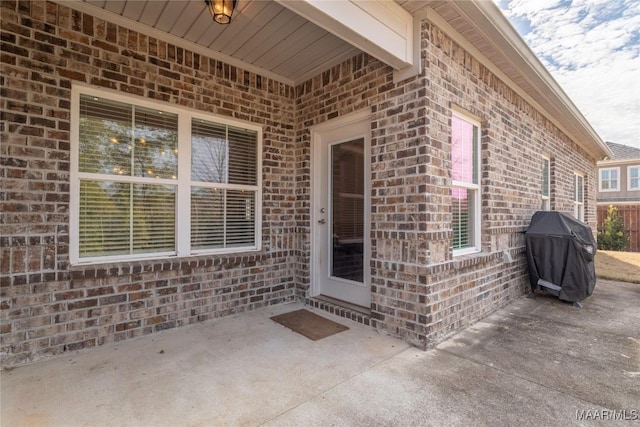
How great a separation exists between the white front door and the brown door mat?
0.42m

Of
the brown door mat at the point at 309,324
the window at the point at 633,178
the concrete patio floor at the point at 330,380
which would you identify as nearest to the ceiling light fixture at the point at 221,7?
the concrete patio floor at the point at 330,380

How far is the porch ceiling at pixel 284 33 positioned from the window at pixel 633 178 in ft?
56.6

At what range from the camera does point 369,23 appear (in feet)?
8.06

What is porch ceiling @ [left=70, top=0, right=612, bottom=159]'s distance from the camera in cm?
267

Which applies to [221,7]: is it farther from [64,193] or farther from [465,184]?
[465,184]

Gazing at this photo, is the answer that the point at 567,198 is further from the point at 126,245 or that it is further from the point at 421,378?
the point at 126,245

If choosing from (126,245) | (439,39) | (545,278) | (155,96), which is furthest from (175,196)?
(545,278)

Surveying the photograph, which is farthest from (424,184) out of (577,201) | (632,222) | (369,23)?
(632,222)

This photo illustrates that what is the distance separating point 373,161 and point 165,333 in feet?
9.13

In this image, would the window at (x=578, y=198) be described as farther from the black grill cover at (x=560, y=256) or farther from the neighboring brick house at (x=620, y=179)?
the neighboring brick house at (x=620, y=179)

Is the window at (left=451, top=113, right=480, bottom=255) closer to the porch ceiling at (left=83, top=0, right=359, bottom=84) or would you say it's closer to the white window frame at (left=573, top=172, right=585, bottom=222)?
the porch ceiling at (left=83, top=0, right=359, bottom=84)

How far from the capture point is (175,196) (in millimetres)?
3232

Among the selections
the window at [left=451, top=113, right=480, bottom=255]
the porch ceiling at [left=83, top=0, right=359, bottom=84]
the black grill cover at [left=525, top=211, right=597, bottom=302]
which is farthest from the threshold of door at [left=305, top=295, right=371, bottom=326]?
the porch ceiling at [left=83, top=0, right=359, bottom=84]

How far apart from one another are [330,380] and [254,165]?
8.81 feet
